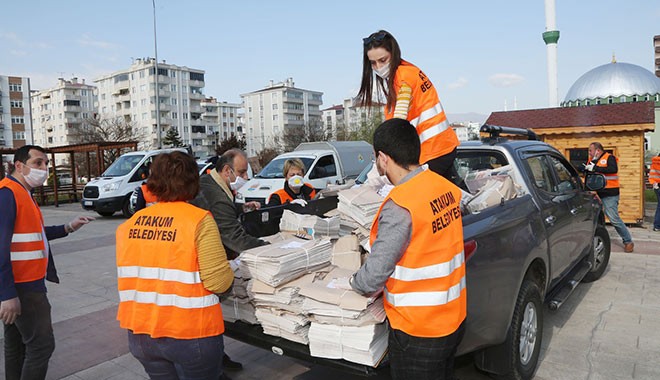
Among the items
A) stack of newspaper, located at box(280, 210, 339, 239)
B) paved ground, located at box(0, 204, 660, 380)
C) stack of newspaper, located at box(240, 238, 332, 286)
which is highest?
stack of newspaper, located at box(280, 210, 339, 239)

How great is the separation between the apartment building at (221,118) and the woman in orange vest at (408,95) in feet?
334

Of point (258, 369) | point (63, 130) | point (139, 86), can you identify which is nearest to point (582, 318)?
point (258, 369)

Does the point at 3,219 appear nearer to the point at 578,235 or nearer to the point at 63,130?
the point at 578,235

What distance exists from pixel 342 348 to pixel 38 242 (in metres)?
2.26

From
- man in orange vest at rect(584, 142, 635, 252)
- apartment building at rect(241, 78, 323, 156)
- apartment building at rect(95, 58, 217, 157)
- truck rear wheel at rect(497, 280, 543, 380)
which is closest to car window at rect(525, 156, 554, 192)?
truck rear wheel at rect(497, 280, 543, 380)

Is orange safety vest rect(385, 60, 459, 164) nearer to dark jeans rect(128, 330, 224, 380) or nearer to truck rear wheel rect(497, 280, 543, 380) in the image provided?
truck rear wheel rect(497, 280, 543, 380)

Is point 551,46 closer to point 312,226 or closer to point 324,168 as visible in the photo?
point 324,168

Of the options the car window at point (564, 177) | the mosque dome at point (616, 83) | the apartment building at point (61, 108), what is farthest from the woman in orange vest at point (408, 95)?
the apartment building at point (61, 108)

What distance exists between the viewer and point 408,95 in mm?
3295

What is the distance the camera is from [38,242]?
3.29m

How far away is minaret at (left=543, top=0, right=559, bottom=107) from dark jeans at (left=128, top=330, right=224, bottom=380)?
23340 mm

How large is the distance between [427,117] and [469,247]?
43.8 inches

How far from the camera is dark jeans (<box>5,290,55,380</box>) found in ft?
10.3

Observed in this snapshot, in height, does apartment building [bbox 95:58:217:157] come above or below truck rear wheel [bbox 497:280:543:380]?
above
